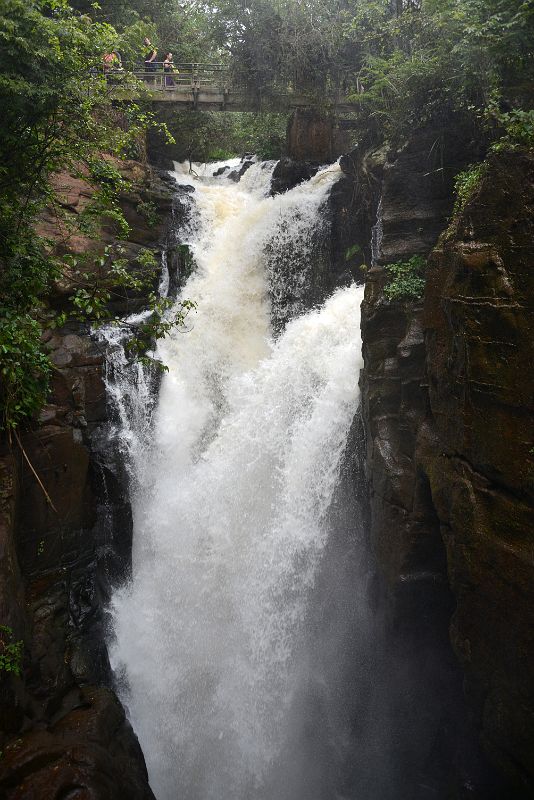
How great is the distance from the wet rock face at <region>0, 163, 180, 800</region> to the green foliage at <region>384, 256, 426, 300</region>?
6189 millimetres

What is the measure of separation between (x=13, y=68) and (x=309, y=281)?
9.66 metres

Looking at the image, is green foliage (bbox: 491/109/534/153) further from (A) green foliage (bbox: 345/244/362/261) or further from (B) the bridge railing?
(B) the bridge railing

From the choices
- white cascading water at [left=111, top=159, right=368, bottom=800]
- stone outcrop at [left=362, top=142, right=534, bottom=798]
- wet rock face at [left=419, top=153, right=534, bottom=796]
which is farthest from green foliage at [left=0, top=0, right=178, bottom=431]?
wet rock face at [left=419, top=153, right=534, bottom=796]

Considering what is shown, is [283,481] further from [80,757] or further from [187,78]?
[187,78]

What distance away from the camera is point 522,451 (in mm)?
6125

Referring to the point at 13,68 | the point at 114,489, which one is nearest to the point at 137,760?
the point at 114,489

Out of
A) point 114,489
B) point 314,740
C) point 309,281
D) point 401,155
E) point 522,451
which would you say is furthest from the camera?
point 309,281

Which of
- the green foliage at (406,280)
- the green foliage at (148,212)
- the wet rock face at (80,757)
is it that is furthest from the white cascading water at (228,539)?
the green foliage at (148,212)

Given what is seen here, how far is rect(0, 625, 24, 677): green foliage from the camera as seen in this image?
242 inches

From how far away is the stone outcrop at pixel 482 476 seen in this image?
20.3 ft

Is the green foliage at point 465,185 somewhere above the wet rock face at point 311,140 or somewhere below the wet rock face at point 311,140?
below

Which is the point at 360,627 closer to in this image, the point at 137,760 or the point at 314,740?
the point at 314,740

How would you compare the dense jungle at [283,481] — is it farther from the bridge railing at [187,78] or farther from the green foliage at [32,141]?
the bridge railing at [187,78]

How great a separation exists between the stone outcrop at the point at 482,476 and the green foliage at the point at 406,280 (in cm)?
157
